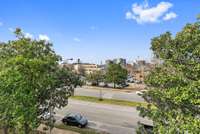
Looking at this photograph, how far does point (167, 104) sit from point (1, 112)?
→ 882cm

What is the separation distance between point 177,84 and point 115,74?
42.5 m

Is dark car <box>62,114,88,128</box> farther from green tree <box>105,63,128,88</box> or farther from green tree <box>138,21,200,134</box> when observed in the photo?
green tree <box>105,63,128,88</box>

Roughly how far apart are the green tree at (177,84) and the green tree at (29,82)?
5.72 metres

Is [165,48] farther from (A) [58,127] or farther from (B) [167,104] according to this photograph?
(A) [58,127]

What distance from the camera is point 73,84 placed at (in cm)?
1797

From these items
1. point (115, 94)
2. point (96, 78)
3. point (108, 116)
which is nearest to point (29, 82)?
point (108, 116)

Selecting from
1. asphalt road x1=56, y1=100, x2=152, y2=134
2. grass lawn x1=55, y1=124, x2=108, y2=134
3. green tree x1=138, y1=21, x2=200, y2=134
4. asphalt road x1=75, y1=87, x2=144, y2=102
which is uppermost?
green tree x1=138, y1=21, x2=200, y2=134

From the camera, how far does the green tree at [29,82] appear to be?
47.5ft

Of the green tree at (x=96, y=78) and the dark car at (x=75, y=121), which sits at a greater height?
the green tree at (x=96, y=78)

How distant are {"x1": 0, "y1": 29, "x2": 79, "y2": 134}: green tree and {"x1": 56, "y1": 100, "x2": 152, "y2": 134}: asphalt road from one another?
10.1 metres

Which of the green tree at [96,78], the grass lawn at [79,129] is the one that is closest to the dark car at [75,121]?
the grass lawn at [79,129]

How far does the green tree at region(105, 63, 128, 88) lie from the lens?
5390 centimetres

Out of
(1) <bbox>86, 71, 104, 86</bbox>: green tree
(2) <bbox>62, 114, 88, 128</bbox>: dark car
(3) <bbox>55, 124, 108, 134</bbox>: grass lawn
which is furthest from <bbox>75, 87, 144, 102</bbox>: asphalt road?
(3) <bbox>55, 124, 108, 134</bbox>: grass lawn

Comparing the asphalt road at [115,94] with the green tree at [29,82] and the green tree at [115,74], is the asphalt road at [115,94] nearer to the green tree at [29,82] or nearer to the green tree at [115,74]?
the green tree at [115,74]
